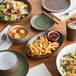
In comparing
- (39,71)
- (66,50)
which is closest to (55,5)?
(66,50)

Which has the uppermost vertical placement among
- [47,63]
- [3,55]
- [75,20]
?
[75,20]

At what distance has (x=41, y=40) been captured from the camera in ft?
5.38

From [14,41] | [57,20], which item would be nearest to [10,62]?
[14,41]

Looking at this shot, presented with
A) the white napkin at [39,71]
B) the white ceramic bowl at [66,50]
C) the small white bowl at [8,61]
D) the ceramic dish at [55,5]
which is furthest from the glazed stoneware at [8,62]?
the ceramic dish at [55,5]

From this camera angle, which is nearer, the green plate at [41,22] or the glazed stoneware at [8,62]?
the glazed stoneware at [8,62]

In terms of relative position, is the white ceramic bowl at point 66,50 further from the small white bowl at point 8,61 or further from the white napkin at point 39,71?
the small white bowl at point 8,61

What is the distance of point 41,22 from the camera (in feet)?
6.11

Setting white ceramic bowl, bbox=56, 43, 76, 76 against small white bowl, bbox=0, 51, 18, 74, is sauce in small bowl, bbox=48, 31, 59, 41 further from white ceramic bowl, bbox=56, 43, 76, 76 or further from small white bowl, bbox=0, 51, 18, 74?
small white bowl, bbox=0, 51, 18, 74

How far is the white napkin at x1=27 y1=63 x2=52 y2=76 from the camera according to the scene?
1.46 meters

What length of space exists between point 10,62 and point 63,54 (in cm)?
40

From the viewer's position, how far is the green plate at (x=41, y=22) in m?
1.80

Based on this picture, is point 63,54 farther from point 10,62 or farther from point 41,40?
point 10,62

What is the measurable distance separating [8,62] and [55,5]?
0.81 metres

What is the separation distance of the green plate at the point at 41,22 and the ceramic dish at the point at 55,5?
0.12m
